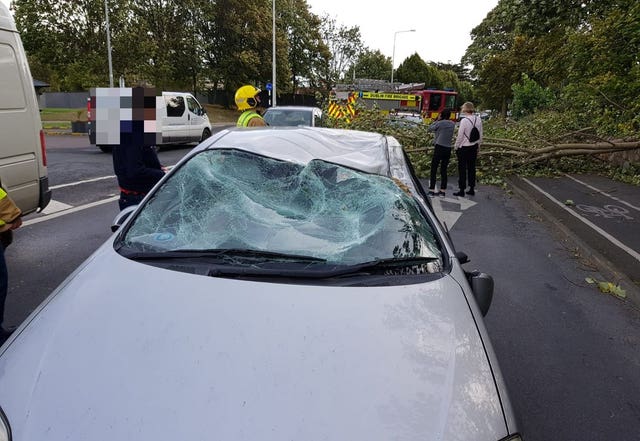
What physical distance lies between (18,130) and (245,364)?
4.19 metres

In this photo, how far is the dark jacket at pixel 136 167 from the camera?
3.73 m

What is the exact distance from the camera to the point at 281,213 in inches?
97.7

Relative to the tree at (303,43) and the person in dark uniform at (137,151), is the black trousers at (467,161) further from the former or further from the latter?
the tree at (303,43)

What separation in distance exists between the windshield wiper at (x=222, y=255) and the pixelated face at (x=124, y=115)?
1.87m

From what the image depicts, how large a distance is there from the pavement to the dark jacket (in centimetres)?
444

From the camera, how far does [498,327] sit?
3.56m

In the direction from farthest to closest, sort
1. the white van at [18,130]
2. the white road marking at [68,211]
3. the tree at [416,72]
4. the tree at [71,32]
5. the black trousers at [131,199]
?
1. the tree at [416,72]
2. the tree at [71,32]
3. the white road marking at [68,211]
4. the white van at [18,130]
5. the black trousers at [131,199]

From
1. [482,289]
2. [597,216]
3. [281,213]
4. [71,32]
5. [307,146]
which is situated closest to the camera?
[482,289]

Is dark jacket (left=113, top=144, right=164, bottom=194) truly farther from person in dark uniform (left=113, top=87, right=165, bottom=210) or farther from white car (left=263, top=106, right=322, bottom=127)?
white car (left=263, top=106, right=322, bottom=127)

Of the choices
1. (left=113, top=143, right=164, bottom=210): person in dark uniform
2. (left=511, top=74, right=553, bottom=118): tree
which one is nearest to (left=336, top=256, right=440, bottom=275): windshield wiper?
(left=113, top=143, right=164, bottom=210): person in dark uniform

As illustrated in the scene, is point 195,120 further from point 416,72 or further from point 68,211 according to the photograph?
point 416,72

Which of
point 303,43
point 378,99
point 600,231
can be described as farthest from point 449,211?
point 303,43

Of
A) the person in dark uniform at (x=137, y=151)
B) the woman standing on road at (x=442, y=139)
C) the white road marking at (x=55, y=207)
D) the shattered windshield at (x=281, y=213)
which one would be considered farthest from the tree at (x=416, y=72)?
the shattered windshield at (x=281, y=213)

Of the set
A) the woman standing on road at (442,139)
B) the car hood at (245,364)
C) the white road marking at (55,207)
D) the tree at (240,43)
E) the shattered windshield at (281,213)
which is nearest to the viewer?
the car hood at (245,364)
